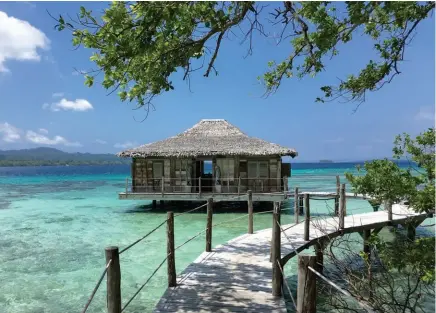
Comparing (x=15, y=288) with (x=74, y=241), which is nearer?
(x=15, y=288)

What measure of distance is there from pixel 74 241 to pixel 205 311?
411 inches

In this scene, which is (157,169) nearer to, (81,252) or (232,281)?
(81,252)

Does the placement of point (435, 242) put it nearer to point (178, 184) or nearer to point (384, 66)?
point (384, 66)

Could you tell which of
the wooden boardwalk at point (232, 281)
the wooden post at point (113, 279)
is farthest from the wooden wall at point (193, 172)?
the wooden post at point (113, 279)

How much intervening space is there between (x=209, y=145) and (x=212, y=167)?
4.32 ft

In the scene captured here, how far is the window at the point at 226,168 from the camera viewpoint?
20.6 m

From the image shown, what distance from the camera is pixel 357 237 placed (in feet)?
47.0

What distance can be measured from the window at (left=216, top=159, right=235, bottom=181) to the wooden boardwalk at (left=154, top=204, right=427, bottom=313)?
11584 mm

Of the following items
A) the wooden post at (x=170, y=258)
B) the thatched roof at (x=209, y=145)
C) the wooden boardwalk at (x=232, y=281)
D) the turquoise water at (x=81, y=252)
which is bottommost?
the turquoise water at (x=81, y=252)

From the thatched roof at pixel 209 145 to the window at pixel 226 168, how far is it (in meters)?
0.88

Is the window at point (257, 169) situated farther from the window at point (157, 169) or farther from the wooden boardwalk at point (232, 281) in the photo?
the wooden boardwalk at point (232, 281)

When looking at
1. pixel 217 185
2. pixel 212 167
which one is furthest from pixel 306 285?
pixel 212 167

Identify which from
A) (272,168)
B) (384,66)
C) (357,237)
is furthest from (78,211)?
(384,66)

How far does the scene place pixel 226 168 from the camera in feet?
68.1
